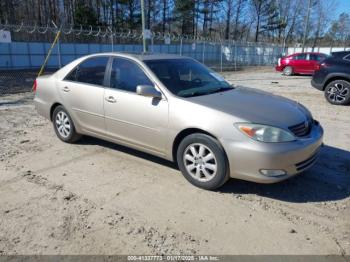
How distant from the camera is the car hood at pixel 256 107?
369 centimetres

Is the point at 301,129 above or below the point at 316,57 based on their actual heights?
below

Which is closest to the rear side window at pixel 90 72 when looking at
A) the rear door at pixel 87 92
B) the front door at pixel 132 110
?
the rear door at pixel 87 92

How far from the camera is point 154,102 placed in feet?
13.8

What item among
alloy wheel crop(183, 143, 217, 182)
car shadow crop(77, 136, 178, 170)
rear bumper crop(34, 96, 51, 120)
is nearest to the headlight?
alloy wheel crop(183, 143, 217, 182)

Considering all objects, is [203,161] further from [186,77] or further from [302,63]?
[302,63]

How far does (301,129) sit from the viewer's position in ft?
12.6

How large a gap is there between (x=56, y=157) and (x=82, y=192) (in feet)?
4.65

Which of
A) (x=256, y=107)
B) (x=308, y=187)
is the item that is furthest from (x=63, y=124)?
(x=308, y=187)

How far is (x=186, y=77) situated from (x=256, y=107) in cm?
117

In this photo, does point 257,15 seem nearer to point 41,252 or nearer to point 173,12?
point 173,12

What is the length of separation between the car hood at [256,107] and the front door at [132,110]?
54 cm

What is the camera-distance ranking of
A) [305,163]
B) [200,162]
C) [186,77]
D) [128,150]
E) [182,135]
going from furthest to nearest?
[128,150]
[186,77]
[182,135]
[200,162]
[305,163]

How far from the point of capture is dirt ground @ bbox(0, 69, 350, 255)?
9.66ft

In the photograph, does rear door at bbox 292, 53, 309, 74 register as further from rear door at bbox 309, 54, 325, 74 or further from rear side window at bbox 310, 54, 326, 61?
rear side window at bbox 310, 54, 326, 61
